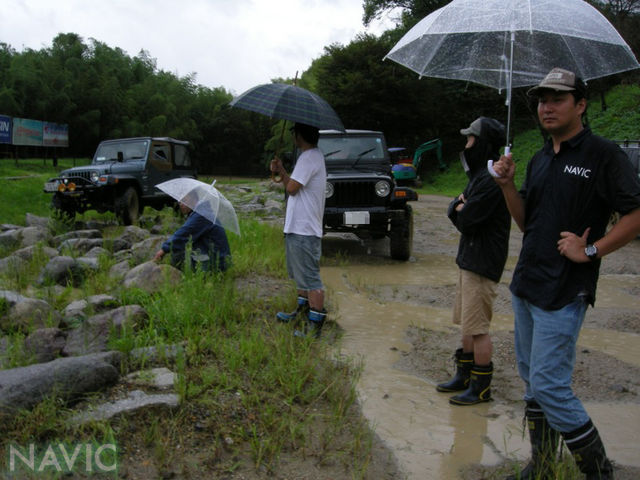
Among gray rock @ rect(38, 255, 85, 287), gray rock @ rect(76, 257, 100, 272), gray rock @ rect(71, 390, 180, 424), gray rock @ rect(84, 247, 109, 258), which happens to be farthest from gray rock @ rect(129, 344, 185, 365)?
gray rock @ rect(84, 247, 109, 258)

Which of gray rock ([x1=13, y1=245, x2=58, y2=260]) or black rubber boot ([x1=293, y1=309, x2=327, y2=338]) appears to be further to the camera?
gray rock ([x1=13, y1=245, x2=58, y2=260])

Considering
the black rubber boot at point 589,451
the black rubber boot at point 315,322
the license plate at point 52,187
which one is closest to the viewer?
the black rubber boot at point 589,451

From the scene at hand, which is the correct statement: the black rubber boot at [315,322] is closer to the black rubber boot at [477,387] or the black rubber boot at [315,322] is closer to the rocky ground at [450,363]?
the rocky ground at [450,363]

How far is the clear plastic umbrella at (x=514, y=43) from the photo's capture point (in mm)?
3717

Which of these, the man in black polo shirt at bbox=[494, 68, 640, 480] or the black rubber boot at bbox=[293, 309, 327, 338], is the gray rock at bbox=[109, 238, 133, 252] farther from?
the man in black polo shirt at bbox=[494, 68, 640, 480]

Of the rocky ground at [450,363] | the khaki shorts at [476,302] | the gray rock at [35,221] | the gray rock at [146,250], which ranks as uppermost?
the khaki shorts at [476,302]

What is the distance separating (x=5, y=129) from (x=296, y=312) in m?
23.7

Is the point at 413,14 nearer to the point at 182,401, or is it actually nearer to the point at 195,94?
the point at 195,94

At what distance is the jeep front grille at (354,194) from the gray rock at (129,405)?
5628 mm

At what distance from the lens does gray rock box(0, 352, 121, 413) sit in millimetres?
3000

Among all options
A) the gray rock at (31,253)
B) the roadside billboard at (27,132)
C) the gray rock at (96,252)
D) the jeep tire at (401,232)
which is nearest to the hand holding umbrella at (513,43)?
the jeep tire at (401,232)

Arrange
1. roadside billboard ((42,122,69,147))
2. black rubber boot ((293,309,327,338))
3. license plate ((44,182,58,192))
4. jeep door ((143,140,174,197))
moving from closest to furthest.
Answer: black rubber boot ((293,309,327,338)) < license plate ((44,182,58,192)) < jeep door ((143,140,174,197)) < roadside billboard ((42,122,69,147))

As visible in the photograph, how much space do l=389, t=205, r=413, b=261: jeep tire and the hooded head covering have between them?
4938 millimetres

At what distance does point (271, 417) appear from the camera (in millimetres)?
3244
